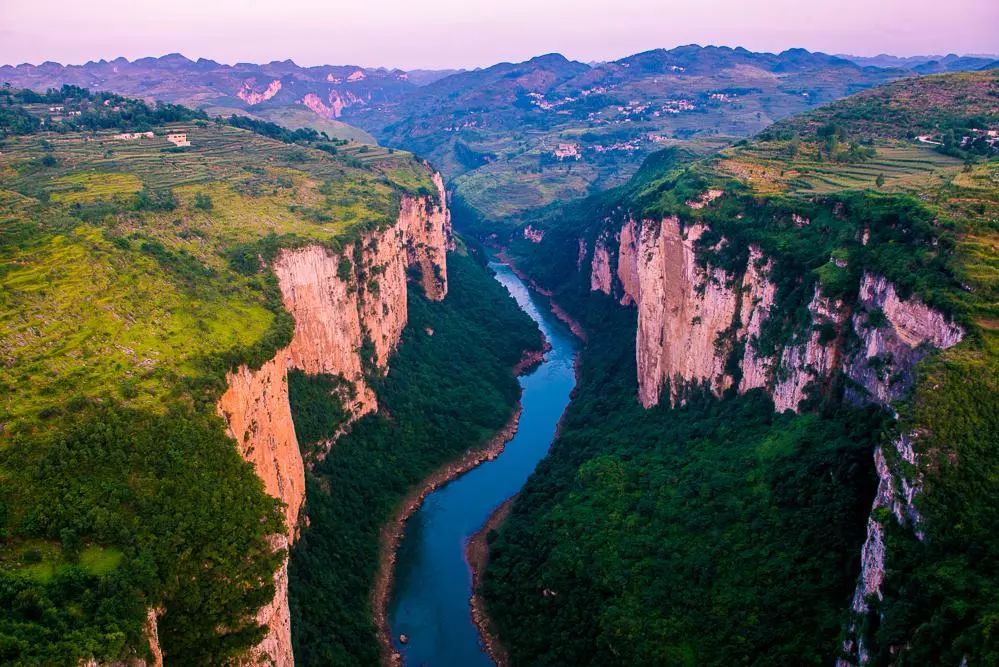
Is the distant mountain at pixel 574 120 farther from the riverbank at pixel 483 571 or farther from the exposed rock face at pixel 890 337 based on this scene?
the exposed rock face at pixel 890 337

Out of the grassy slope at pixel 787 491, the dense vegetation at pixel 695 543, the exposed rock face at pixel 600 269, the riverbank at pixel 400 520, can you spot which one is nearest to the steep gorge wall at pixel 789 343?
the grassy slope at pixel 787 491

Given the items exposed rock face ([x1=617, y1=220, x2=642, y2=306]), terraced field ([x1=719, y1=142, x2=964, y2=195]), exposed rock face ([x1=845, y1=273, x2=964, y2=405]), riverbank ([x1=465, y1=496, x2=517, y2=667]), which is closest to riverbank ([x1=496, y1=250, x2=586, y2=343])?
exposed rock face ([x1=617, y1=220, x2=642, y2=306])

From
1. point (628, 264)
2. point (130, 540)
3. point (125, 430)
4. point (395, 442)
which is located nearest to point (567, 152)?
point (628, 264)

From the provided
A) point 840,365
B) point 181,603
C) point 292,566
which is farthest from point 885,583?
point 292,566

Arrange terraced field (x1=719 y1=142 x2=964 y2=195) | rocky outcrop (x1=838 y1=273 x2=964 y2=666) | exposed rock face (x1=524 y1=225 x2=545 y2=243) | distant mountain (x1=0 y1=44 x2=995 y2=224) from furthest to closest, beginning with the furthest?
distant mountain (x1=0 y1=44 x2=995 y2=224) < exposed rock face (x1=524 y1=225 x2=545 y2=243) < terraced field (x1=719 y1=142 x2=964 y2=195) < rocky outcrop (x1=838 y1=273 x2=964 y2=666)

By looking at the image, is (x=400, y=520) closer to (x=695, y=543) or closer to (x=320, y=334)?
(x=320, y=334)

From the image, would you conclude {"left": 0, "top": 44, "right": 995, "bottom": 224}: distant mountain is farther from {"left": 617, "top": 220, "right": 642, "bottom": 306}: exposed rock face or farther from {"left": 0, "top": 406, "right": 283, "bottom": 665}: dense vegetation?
{"left": 0, "top": 406, "right": 283, "bottom": 665}: dense vegetation

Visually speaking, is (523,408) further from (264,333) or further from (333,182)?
(264,333)
